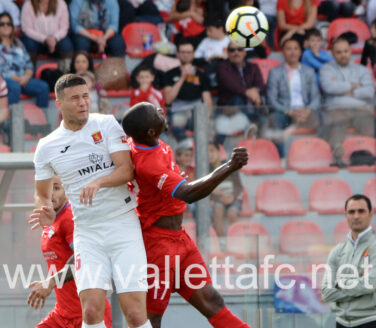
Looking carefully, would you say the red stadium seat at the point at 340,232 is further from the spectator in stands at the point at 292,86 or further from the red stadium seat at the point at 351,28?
the red stadium seat at the point at 351,28

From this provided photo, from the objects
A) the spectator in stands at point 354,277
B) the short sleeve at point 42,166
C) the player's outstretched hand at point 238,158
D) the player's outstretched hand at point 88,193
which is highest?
the player's outstretched hand at point 238,158

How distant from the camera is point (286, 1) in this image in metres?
11.0

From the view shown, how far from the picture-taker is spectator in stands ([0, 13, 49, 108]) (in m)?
9.73

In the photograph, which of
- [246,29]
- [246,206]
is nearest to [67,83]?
[246,29]

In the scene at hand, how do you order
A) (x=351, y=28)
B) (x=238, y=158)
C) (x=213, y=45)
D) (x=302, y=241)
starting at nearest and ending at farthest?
(x=238, y=158), (x=302, y=241), (x=213, y=45), (x=351, y=28)

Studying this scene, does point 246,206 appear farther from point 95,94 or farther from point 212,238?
point 95,94

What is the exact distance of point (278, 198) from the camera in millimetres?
8422

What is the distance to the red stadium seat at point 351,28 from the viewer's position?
1130cm

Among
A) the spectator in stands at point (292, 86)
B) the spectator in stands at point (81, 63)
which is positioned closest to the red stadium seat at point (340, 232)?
the spectator in stands at point (292, 86)

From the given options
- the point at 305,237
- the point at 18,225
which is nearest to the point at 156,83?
the point at 305,237

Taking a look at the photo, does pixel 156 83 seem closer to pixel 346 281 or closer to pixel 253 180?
pixel 253 180

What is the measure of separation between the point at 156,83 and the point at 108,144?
15.0 feet

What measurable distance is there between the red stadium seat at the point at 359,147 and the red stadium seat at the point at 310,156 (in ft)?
0.52

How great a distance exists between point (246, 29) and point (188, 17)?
302 centimetres
